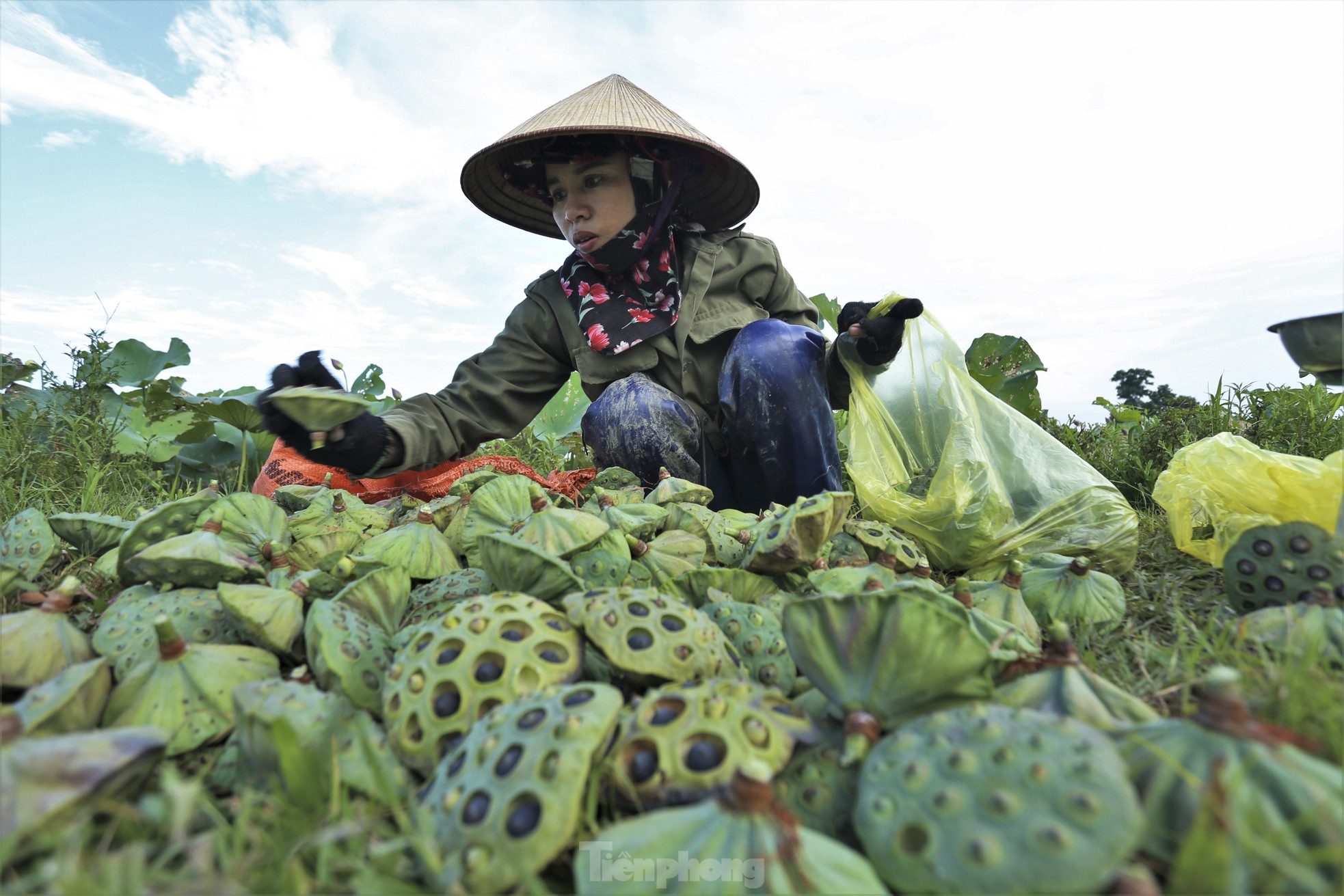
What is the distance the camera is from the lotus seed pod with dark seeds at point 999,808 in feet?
2.03

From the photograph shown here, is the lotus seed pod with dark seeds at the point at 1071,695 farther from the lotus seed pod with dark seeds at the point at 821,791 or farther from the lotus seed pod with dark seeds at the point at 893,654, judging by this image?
the lotus seed pod with dark seeds at the point at 821,791

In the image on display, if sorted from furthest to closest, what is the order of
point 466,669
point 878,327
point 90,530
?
point 878,327, point 90,530, point 466,669

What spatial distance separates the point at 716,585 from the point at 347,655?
2.19 feet

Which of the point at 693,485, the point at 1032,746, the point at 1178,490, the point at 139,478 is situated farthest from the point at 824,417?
the point at 139,478

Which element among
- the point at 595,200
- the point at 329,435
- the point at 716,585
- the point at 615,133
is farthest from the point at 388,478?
the point at 716,585

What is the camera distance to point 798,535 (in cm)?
149

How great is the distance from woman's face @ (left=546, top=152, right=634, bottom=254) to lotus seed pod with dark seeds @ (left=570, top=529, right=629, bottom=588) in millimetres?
1409

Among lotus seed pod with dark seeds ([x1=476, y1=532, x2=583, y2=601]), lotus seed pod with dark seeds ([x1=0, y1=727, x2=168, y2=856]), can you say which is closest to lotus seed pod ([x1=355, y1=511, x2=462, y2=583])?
lotus seed pod with dark seeds ([x1=476, y1=532, x2=583, y2=601])

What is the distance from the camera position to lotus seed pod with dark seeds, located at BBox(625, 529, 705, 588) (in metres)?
1.53

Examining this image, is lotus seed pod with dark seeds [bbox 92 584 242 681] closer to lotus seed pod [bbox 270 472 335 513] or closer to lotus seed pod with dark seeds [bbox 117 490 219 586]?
lotus seed pod with dark seeds [bbox 117 490 219 586]

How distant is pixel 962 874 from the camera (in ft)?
2.11

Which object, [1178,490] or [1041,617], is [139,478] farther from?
[1178,490]

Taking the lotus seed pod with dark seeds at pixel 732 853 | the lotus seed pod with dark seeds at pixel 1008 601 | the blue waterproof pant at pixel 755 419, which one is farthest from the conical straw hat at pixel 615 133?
the lotus seed pod with dark seeds at pixel 732 853

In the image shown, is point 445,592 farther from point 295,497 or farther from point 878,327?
point 878,327
